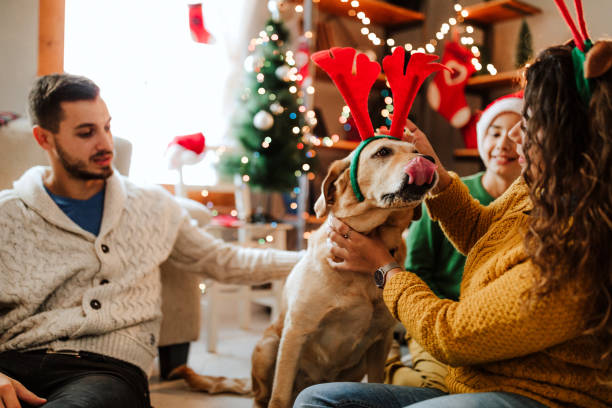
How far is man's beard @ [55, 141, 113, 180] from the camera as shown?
4.94 feet

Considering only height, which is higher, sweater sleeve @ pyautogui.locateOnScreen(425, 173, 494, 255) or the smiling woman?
the smiling woman

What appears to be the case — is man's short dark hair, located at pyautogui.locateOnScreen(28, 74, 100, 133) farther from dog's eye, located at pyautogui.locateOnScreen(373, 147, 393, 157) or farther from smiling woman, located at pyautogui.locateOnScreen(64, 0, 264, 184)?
smiling woman, located at pyautogui.locateOnScreen(64, 0, 264, 184)

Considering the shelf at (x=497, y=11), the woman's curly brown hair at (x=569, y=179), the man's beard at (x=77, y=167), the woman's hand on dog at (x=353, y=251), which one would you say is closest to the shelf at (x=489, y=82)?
the shelf at (x=497, y=11)

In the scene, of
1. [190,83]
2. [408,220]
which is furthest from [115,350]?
[190,83]

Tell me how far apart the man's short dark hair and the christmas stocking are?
289 cm

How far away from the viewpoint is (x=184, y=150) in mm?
2836

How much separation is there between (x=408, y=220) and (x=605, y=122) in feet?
1.98

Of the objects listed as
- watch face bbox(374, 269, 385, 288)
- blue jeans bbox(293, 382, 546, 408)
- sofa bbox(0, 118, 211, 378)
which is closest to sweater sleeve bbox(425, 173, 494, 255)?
watch face bbox(374, 269, 385, 288)

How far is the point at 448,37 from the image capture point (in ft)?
13.3

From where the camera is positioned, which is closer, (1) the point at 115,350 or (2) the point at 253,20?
(1) the point at 115,350

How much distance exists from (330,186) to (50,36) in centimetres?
135

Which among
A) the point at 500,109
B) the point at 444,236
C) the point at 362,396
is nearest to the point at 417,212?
the point at 444,236

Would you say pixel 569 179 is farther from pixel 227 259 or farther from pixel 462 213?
pixel 227 259

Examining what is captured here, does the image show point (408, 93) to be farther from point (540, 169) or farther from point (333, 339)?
point (333, 339)
